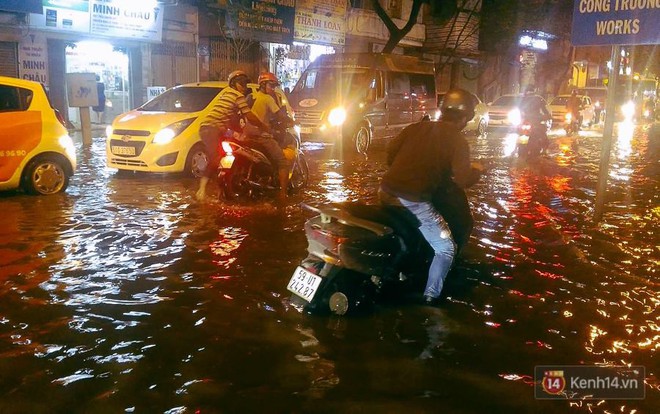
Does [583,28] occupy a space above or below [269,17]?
below

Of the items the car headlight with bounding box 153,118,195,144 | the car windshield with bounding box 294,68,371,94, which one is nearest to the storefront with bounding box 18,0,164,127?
the car windshield with bounding box 294,68,371,94

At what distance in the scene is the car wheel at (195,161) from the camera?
459 inches

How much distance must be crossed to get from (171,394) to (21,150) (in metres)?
6.68

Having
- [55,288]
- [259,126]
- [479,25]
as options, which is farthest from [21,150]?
[479,25]

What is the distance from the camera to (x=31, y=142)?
917 cm

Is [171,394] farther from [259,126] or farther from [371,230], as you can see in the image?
[259,126]

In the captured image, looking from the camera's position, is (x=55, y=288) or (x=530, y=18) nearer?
(x=55, y=288)

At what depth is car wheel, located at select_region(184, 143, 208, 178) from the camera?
459 inches

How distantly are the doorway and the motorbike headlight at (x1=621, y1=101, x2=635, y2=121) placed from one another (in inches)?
1092

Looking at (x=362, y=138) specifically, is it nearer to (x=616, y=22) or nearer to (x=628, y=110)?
(x=616, y=22)

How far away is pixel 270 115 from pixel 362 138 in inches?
338

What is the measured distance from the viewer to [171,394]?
12.0ft

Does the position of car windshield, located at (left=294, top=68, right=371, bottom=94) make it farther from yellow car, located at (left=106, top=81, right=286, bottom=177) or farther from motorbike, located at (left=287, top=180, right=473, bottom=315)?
motorbike, located at (left=287, top=180, right=473, bottom=315)

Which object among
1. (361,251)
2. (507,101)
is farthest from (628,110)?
(361,251)
